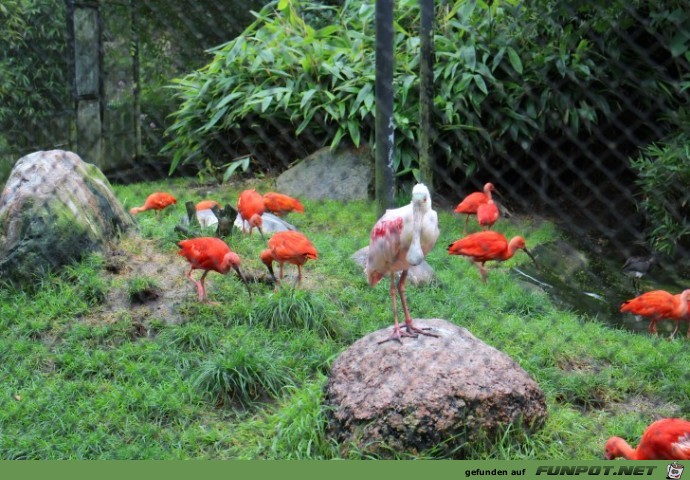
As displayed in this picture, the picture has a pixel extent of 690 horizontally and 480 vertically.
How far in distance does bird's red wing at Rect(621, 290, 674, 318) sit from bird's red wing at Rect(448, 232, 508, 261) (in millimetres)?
675

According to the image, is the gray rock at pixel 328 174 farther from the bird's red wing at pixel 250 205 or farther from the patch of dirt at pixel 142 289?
the patch of dirt at pixel 142 289

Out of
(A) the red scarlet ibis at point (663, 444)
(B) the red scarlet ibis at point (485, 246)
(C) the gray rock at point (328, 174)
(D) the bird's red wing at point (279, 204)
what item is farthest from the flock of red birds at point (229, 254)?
(A) the red scarlet ibis at point (663, 444)

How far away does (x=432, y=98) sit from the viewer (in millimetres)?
3457

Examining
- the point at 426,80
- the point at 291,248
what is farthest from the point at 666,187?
the point at 291,248

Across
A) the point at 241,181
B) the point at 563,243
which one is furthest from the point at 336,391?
the point at 241,181

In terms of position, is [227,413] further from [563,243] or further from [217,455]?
[563,243]

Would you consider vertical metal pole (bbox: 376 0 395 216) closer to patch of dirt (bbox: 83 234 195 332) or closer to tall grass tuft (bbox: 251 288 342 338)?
tall grass tuft (bbox: 251 288 342 338)

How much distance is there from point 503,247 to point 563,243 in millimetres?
877

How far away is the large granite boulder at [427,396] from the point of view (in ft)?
8.87

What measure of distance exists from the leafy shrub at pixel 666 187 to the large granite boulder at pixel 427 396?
1056mm

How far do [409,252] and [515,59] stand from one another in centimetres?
113

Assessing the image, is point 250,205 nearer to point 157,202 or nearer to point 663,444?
point 157,202

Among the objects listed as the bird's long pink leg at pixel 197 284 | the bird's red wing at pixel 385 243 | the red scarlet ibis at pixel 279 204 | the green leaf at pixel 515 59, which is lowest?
the bird's long pink leg at pixel 197 284

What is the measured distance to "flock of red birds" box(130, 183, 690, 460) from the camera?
2664 mm
